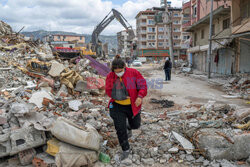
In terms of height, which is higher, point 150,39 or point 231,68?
point 150,39

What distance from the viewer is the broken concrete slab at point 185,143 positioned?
3053 millimetres

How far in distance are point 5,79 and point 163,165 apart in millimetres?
6812

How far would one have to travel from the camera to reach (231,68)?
1432 centimetres

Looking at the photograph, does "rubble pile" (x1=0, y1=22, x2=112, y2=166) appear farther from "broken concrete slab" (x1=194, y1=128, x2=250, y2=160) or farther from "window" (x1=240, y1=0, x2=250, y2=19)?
"window" (x1=240, y1=0, x2=250, y2=19)

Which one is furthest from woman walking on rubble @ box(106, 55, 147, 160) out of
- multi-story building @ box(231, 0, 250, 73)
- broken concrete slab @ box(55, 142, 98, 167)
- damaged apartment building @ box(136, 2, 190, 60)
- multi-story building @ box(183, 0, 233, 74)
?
damaged apartment building @ box(136, 2, 190, 60)

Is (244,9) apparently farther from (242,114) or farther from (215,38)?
(242,114)

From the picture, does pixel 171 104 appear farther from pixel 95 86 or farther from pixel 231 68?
pixel 231 68

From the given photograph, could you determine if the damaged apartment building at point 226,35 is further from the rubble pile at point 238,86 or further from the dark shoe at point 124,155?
the dark shoe at point 124,155

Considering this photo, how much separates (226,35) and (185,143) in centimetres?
1424

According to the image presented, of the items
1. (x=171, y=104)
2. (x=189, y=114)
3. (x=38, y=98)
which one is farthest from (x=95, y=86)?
(x=189, y=114)

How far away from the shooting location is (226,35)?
49.0 feet

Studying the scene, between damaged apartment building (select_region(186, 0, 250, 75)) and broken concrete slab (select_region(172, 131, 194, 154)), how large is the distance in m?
7.60

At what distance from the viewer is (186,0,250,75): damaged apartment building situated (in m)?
11.9

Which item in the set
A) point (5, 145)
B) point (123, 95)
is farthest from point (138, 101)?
Result: point (5, 145)
